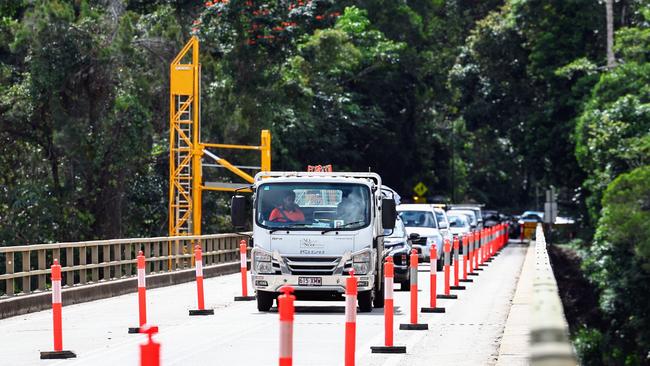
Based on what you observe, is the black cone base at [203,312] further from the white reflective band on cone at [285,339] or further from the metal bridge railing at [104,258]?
the white reflective band on cone at [285,339]

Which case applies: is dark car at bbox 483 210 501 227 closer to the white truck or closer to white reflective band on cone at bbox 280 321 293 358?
the white truck

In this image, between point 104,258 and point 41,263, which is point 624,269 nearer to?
point 104,258

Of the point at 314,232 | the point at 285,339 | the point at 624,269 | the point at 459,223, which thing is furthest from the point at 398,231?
the point at 459,223

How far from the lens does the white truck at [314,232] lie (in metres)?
20.7

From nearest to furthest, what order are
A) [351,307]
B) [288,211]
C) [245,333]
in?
[351,307], [245,333], [288,211]

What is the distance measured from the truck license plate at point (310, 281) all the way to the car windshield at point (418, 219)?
1685 centimetres

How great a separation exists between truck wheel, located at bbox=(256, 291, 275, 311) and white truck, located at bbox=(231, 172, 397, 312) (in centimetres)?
5

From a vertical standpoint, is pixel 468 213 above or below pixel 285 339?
above

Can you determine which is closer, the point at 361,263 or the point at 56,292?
the point at 56,292

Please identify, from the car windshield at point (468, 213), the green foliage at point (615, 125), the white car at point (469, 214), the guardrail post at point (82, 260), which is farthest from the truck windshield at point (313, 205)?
the car windshield at point (468, 213)

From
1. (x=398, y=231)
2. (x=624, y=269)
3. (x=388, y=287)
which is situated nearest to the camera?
(x=388, y=287)

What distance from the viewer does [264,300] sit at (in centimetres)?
2142

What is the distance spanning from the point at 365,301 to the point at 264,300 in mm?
1533

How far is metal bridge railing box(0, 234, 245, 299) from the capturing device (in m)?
23.0
